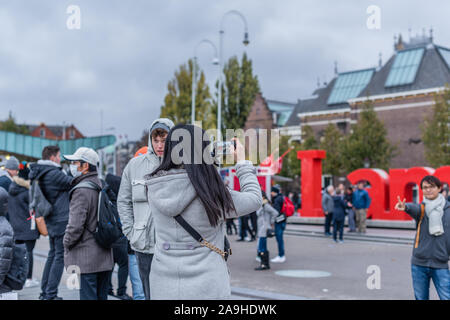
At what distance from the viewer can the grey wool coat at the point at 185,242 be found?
2559 millimetres

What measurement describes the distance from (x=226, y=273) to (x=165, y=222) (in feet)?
1.48

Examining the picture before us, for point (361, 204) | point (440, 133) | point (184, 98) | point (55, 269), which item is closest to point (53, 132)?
point (184, 98)

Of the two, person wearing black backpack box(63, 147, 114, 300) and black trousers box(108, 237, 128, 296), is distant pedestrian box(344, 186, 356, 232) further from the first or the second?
person wearing black backpack box(63, 147, 114, 300)

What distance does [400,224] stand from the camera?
62.8 feet

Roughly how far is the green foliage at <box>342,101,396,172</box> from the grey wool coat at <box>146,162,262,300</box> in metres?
30.8

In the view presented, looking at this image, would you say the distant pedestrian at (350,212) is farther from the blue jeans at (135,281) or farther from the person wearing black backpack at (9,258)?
the person wearing black backpack at (9,258)

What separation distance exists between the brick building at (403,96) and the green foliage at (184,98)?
12.5 meters

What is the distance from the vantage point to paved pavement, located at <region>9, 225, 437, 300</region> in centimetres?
706

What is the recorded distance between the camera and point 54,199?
5.63 metres

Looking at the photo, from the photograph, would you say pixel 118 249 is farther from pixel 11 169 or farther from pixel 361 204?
pixel 361 204

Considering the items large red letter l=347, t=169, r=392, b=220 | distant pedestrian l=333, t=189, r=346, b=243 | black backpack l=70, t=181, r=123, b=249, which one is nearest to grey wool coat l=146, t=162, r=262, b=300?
black backpack l=70, t=181, r=123, b=249

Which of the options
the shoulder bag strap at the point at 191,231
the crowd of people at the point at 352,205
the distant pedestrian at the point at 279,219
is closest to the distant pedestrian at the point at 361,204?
the crowd of people at the point at 352,205
